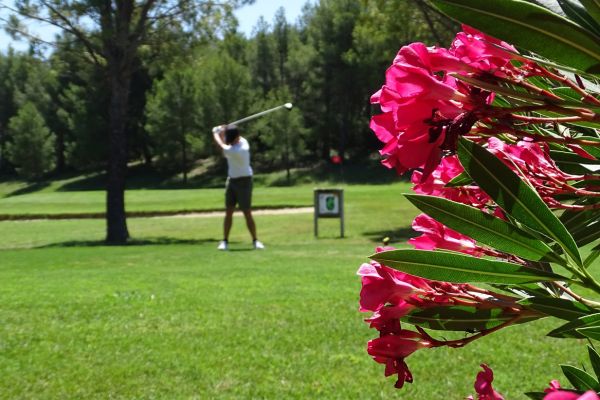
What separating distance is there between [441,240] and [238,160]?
823 centimetres

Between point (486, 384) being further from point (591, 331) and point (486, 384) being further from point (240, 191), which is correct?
point (240, 191)

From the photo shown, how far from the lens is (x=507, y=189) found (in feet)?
1.93

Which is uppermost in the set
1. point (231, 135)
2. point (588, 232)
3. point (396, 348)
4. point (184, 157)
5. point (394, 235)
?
point (231, 135)

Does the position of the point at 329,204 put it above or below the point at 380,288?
below

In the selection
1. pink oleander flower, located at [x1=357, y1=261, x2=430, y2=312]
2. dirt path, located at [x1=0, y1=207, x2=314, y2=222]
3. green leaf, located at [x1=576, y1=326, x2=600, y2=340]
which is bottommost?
dirt path, located at [x1=0, y1=207, x2=314, y2=222]

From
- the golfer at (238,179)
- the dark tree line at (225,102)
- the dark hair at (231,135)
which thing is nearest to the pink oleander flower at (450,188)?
the golfer at (238,179)

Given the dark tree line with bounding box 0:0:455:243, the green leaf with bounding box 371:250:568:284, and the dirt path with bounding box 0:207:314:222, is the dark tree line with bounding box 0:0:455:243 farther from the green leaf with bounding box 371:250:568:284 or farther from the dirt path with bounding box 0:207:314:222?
the green leaf with bounding box 371:250:568:284

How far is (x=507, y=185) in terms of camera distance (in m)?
0.59

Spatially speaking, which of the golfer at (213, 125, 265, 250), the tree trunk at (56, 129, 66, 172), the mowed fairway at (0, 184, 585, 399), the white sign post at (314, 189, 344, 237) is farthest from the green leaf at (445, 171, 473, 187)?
the tree trunk at (56, 129, 66, 172)

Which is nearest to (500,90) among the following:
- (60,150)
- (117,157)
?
(117,157)

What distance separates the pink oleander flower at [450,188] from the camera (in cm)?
79

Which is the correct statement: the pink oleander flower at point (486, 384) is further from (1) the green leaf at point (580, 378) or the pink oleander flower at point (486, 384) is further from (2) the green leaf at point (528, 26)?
(2) the green leaf at point (528, 26)

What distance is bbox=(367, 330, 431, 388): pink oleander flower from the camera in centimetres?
71

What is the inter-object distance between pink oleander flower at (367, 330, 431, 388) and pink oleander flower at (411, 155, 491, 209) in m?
0.17
